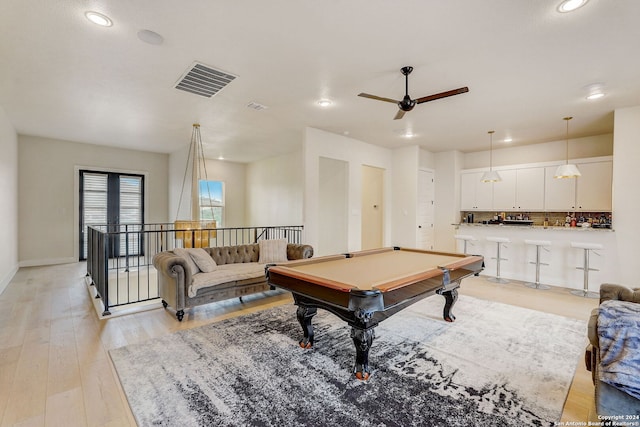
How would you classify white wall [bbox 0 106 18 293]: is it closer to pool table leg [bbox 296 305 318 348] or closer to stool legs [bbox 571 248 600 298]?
pool table leg [bbox 296 305 318 348]

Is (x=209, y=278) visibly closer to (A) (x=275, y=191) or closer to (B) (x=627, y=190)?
(A) (x=275, y=191)

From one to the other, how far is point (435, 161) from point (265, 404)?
709cm

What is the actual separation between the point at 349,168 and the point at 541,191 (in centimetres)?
401

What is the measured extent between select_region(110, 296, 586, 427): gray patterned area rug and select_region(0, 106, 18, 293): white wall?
405 cm

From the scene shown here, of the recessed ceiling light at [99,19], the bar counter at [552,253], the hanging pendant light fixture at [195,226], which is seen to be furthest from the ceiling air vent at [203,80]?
the bar counter at [552,253]

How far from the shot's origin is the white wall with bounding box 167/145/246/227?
759 cm

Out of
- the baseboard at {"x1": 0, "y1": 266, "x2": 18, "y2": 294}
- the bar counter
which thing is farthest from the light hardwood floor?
the bar counter

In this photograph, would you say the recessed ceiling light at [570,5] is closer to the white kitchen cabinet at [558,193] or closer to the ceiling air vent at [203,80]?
the ceiling air vent at [203,80]

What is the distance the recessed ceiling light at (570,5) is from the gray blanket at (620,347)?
213 centimetres

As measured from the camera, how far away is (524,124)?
16.8 feet

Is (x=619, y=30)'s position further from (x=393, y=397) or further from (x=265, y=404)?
(x=265, y=404)

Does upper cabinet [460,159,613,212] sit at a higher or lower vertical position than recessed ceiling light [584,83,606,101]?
lower

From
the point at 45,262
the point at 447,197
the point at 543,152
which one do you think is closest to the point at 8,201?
the point at 45,262

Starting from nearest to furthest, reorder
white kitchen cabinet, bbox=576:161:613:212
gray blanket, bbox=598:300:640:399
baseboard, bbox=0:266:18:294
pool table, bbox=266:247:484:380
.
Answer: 1. gray blanket, bbox=598:300:640:399
2. pool table, bbox=266:247:484:380
3. baseboard, bbox=0:266:18:294
4. white kitchen cabinet, bbox=576:161:613:212
